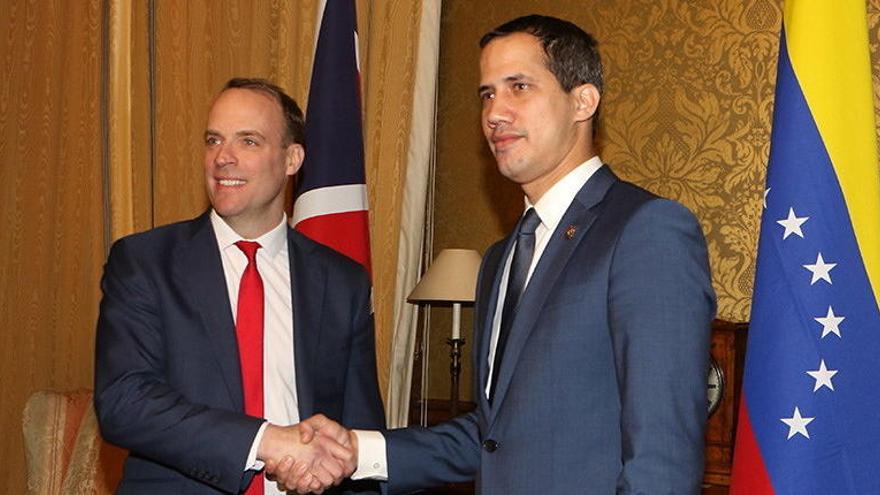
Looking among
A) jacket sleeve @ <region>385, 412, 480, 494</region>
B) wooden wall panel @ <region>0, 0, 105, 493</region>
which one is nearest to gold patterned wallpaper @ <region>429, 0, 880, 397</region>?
wooden wall panel @ <region>0, 0, 105, 493</region>

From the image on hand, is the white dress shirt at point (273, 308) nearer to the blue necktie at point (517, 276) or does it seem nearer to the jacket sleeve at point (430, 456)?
the jacket sleeve at point (430, 456)

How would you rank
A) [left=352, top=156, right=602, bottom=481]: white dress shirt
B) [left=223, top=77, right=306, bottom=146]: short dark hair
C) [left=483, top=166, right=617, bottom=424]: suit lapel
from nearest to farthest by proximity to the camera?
[left=483, top=166, right=617, bottom=424]: suit lapel < [left=352, top=156, right=602, bottom=481]: white dress shirt < [left=223, top=77, right=306, bottom=146]: short dark hair

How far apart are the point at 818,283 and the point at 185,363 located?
59.1 inches

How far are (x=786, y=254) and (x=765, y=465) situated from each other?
0.50 meters

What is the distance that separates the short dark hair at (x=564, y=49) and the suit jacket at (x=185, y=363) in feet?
2.99

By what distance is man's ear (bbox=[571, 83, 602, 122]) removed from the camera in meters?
2.63

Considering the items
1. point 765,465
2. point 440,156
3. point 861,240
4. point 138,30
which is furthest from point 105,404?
point 440,156

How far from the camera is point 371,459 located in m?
3.01

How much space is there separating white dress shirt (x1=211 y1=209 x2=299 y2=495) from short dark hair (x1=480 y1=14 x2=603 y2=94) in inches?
35.0

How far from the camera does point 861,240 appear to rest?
286cm

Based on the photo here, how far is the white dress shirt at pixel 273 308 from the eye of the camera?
2.97 metres

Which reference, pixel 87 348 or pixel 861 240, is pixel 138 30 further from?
pixel 861 240

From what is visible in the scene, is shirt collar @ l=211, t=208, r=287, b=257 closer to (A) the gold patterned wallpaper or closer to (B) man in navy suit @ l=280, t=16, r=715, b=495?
(B) man in navy suit @ l=280, t=16, r=715, b=495

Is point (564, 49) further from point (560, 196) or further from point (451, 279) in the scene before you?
point (451, 279)
